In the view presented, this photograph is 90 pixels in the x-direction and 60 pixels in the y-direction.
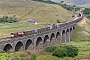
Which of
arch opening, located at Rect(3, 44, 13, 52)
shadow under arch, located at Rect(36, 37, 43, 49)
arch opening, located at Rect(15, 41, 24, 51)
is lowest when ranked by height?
shadow under arch, located at Rect(36, 37, 43, 49)

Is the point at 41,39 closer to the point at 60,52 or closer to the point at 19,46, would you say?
the point at 19,46

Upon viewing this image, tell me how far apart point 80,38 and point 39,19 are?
46.3 meters

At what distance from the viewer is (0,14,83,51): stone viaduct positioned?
255ft

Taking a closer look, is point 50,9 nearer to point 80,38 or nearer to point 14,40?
point 80,38

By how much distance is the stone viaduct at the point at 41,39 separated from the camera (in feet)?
255

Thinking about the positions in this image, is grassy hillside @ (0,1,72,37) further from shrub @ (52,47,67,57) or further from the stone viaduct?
shrub @ (52,47,67,57)

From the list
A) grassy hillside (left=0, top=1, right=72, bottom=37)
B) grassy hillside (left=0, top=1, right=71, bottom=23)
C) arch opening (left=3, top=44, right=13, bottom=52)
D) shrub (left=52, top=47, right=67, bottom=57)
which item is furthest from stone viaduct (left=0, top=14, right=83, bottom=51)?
grassy hillside (left=0, top=1, right=71, bottom=23)

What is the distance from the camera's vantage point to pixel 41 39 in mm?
94312

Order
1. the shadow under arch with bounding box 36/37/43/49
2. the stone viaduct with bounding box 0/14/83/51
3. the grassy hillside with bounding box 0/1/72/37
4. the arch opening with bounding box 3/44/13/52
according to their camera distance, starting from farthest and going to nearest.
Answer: the grassy hillside with bounding box 0/1/72/37, the shadow under arch with bounding box 36/37/43/49, the stone viaduct with bounding box 0/14/83/51, the arch opening with bounding box 3/44/13/52

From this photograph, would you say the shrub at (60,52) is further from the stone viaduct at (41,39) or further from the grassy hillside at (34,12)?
the grassy hillside at (34,12)

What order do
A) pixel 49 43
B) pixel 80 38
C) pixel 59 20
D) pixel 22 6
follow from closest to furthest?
pixel 49 43 < pixel 80 38 < pixel 59 20 < pixel 22 6

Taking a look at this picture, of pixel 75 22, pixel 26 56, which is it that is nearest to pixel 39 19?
pixel 75 22

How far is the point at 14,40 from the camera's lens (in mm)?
78688

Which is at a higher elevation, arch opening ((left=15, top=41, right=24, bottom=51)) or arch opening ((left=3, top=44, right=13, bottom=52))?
arch opening ((left=3, top=44, right=13, bottom=52))
